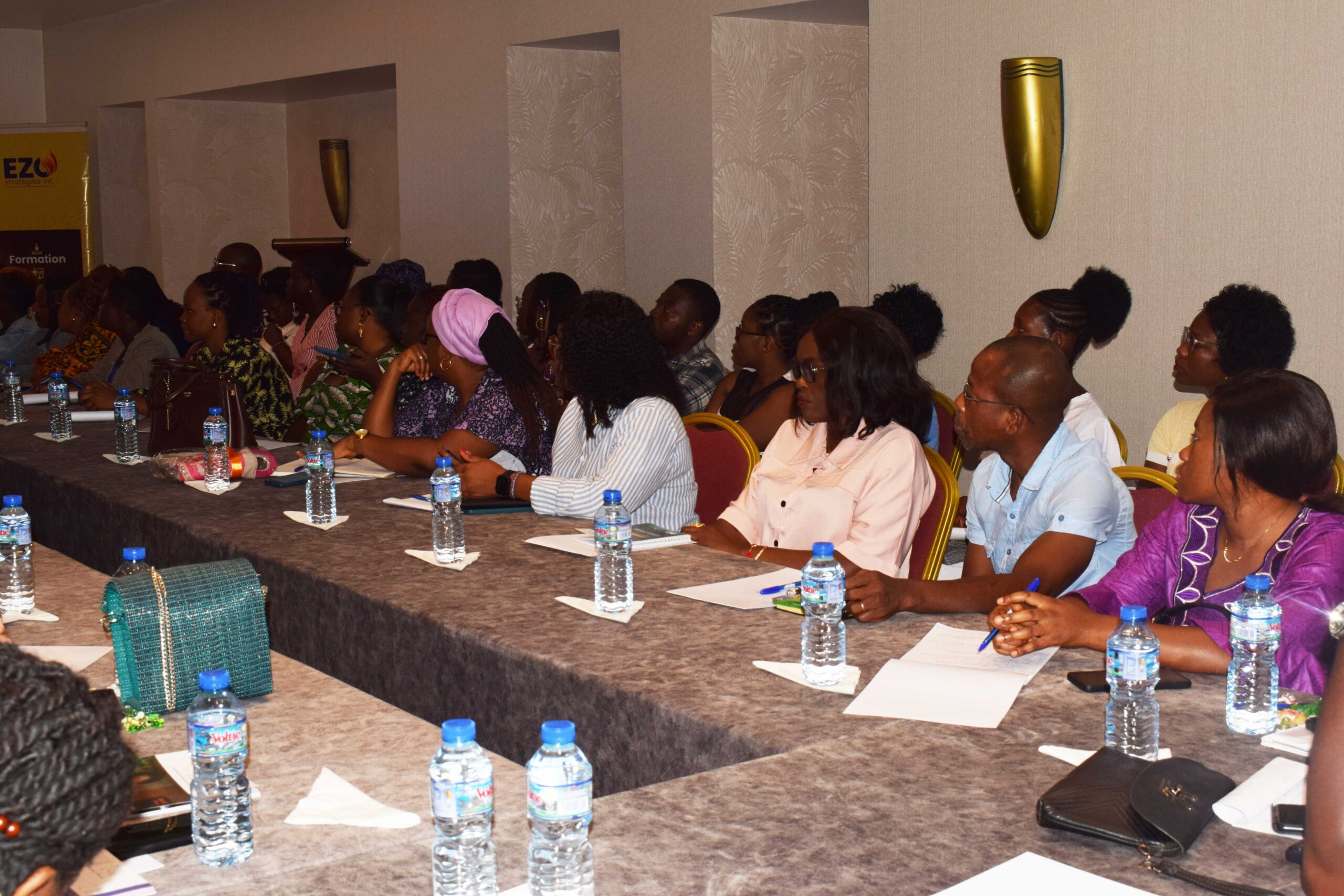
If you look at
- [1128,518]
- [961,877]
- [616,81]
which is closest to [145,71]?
[616,81]

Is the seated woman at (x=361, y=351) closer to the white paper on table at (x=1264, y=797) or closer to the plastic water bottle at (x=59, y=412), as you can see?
the plastic water bottle at (x=59, y=412)

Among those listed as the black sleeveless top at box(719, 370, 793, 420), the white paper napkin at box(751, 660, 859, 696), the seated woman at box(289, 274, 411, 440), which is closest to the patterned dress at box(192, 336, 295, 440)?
the seated woman at box(289, 274, 411, 440)

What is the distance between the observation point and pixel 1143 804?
1458mm

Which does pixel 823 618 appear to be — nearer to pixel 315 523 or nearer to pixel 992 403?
pixel 992 403

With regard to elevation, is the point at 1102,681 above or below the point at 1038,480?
below

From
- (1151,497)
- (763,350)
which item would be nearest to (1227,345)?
(1151,497)

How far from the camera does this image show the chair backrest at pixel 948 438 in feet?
15.3

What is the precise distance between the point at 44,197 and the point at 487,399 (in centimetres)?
890

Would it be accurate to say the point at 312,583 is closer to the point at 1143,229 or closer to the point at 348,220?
the point at 1143,229

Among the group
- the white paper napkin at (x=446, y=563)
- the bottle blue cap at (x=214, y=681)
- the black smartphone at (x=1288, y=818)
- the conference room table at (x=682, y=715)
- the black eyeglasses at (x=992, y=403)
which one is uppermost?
the black eyeglasses at (x=992, y=403)

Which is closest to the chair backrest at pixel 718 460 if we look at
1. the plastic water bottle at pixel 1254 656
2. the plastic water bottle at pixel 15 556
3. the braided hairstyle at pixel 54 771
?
the plastic water bottle at pixel 15 556

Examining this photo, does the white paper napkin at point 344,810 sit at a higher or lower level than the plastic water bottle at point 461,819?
lower

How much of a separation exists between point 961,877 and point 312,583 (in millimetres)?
1861

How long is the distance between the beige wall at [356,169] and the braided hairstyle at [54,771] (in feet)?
28.4
